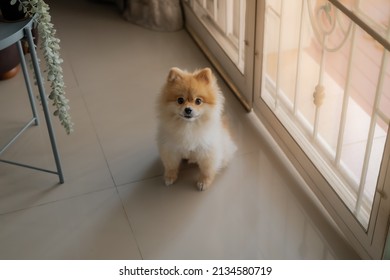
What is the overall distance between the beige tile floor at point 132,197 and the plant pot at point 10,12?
0.68 meters

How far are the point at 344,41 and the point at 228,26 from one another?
1.01 meters

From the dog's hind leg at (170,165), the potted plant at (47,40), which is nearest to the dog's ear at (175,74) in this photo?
the dog's hind leg at (170,165)

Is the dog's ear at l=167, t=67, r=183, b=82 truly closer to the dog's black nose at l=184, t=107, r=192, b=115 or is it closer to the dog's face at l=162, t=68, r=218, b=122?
the dog's face at l=162, t=68, r=218, b=122

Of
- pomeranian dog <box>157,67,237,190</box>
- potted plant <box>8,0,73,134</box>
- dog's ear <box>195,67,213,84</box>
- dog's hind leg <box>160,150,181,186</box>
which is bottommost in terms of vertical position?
dog's hind leg <box>160,150,181,186</box>

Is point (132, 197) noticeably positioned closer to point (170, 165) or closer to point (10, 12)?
point (170, 165)

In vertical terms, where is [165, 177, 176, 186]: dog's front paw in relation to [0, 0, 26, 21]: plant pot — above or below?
below

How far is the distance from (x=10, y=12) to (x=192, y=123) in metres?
0.72

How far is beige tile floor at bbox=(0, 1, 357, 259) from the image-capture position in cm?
198

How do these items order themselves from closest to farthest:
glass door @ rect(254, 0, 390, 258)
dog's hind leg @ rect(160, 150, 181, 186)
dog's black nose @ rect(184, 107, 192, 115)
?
glass door @ rect(254, 0, 390, 258) → dog's black nose @ rect(184, 107, 192, 115) → dog's hind leg @ rect(160, 150, 181, 186)

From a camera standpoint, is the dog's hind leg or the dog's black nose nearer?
the dog's black nose

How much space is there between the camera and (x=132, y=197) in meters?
2.18

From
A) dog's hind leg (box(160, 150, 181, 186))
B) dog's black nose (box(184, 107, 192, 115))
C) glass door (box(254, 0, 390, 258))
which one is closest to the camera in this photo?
glass door (box(254, 0, 390, 258))

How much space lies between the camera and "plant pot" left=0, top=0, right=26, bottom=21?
1862 mm

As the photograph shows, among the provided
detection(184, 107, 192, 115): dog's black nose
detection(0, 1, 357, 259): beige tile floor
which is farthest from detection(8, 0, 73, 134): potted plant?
detection(184, 107, 192, 115): dog's black nose
